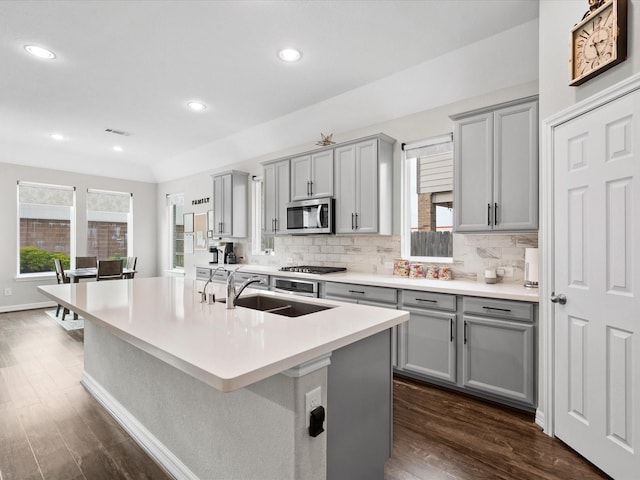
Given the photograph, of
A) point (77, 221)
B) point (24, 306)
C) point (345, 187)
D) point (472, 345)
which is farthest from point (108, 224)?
point (472, 345)

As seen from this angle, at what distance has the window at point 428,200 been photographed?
3623 mm

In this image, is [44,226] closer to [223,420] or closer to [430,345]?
[223,420]

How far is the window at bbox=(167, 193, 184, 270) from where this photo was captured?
747cm

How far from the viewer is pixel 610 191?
6.20ft

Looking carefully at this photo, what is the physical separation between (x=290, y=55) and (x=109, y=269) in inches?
174

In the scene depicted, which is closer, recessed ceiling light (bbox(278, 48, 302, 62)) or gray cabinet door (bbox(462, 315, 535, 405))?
Answer: gray cabinet door (bbox(462, 315, 535, 405))

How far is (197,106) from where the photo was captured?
14.3 feet

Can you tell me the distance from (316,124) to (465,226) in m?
2.46

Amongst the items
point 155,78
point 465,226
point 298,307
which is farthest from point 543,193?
point 155,78

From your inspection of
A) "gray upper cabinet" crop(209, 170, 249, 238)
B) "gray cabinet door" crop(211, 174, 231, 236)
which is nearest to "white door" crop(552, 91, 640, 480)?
"gray upper cabinet" crop(209, 170, 249, 238)

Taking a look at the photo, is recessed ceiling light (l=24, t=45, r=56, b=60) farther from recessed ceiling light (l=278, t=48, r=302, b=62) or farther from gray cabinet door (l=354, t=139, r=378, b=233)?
gray cabinet door (l=354, t=139, r=378, b=233)

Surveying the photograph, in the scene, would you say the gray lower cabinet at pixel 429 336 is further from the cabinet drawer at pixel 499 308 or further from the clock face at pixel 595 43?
the clock face at pixel 595 43

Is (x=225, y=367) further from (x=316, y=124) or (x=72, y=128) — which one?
(x=72, y=128)

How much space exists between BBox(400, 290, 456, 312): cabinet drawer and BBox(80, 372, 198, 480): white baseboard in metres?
2.09
